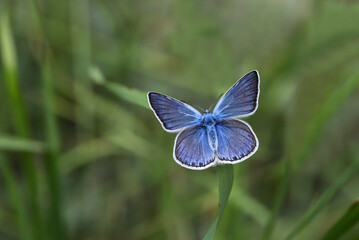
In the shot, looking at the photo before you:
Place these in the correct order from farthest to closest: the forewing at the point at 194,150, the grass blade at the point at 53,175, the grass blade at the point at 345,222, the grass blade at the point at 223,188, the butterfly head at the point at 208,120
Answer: the grass blade at the point at 53,175 → the butterfly head at the point at 208,120 → the forewing at the point at 194,150 → the grass blade at the point at 345,222 → the grass blade at the point at 223,188

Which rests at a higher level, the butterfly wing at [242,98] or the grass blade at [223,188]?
the butterfly wing at [242,98]

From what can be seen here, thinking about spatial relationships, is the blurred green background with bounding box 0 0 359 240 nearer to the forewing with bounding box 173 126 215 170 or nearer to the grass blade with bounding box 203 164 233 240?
the forewing with bounding box 173 126 215 170

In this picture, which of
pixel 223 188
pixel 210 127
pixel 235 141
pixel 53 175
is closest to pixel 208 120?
pixel 210 127

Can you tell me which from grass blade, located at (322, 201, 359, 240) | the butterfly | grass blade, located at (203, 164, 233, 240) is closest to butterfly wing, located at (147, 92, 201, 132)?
→ the butterfly

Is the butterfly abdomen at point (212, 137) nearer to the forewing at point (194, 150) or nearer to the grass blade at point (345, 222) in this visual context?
the forewing at point (194, 150)

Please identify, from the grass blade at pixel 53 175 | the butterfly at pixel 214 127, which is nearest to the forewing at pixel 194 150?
the butterfly at pixel 214 127

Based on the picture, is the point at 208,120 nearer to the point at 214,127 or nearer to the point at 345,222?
the point at 214,127
